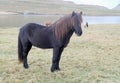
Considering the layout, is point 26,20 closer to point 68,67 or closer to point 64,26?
point 68,67

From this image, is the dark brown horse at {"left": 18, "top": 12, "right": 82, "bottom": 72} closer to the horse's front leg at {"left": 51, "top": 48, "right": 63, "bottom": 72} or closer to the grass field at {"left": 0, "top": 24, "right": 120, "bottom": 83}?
the horse's front leg at {"left": 51, "top": 48, "right": 63, "bottom": 72}

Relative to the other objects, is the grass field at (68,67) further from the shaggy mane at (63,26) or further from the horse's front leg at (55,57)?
the shaggy mane at (63,26)

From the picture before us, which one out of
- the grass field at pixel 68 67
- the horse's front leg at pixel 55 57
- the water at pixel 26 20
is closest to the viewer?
the grass field at pixel 68 67

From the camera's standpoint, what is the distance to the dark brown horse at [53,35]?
5877 millimetres

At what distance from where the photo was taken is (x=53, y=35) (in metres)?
6.15

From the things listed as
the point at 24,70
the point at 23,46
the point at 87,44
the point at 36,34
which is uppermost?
the point at 36,34

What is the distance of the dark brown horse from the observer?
5.88 metres

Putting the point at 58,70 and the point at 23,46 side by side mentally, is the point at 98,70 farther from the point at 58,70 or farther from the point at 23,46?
the point at 23,46

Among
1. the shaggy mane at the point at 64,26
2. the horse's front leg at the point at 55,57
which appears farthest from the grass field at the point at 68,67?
the shaggy mane at the point at 64,26

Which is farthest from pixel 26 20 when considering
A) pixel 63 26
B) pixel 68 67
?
pixel 63 26

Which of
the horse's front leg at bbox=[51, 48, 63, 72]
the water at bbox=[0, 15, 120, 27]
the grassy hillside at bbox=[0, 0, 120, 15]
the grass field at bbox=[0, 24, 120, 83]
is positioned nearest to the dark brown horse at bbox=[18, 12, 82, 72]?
the horse's front leg at bbox=[51, 48, 63, 72]

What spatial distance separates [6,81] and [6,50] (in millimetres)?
3844

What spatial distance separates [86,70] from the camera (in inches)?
260

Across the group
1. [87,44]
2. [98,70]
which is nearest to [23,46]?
[98,70]
